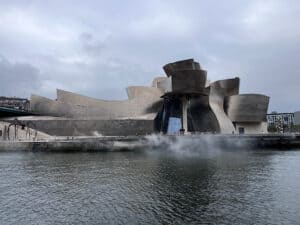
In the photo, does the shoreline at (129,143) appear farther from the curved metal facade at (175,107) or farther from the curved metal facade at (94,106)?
the curved metal facade at (94,106)

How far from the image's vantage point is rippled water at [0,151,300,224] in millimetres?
9742

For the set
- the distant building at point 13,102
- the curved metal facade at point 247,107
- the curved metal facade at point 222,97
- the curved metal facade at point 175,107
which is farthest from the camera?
the distant building at point 13,102

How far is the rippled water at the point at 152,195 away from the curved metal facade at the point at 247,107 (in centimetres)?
2939

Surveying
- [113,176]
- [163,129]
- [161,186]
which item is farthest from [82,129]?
[161,186]

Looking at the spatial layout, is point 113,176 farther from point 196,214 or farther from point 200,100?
point 200,100

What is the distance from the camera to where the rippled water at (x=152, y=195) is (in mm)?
9742

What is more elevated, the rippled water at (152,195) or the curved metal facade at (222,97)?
the curved metal facade at (222,97)

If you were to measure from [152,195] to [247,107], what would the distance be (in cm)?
3832

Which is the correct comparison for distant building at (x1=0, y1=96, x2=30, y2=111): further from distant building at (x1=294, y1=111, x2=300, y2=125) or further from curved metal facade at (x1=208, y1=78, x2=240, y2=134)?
distant building at (x1=294, y1=111, x2=300, y2=125)

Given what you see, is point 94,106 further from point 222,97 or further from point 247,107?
point 247,107

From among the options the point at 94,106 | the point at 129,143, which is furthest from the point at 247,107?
the point at 129,143

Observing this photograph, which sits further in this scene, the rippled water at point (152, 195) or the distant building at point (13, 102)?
the distant building at point (13, 102)

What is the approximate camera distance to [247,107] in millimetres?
48250

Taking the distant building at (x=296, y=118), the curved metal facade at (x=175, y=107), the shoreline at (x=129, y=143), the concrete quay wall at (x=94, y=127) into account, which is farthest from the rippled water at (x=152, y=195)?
the distant building at (x=296, y=118)
